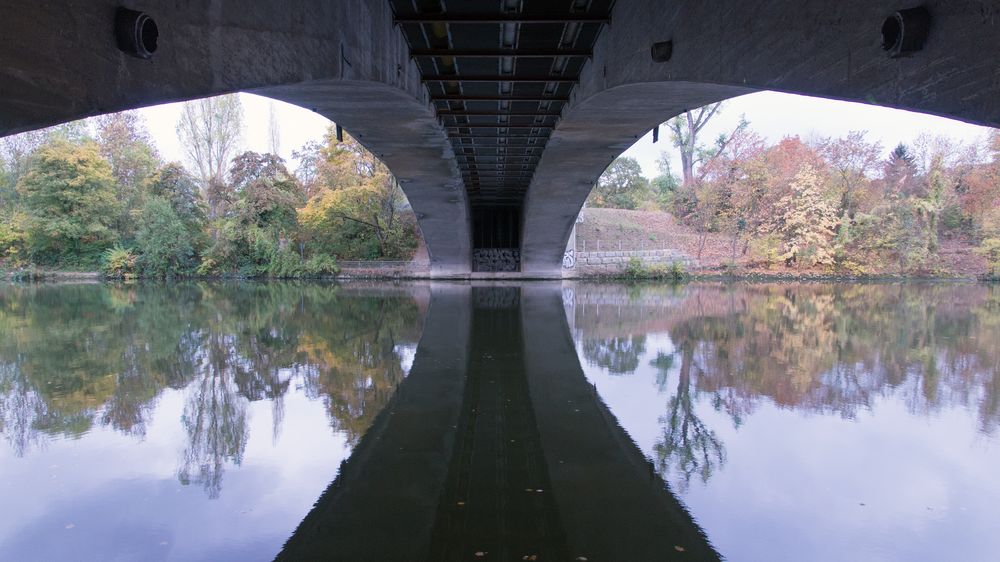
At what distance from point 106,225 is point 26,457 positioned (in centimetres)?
3872

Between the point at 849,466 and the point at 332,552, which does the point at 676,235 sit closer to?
the point at 849,466

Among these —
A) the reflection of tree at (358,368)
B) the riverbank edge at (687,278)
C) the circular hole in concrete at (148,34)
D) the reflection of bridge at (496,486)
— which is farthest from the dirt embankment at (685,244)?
the circular hole in concrete at (148,34)

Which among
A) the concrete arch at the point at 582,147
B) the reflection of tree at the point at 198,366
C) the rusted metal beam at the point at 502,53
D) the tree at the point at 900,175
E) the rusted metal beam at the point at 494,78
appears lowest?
the reflection of tree at the point at 198,366

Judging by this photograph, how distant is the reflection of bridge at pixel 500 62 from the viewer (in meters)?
3.41

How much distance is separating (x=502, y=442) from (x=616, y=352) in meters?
5.30

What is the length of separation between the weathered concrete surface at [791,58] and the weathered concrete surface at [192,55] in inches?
142

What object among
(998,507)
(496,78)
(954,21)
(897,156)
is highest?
(897,156)

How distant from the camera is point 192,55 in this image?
13.5 feet

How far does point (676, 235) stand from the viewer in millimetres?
36500

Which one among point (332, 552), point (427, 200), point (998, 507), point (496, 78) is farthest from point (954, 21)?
point (427, 200)

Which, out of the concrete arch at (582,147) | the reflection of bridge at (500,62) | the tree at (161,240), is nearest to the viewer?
the reflection of bridge at (500,62)

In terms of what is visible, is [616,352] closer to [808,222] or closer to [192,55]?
[192,55]

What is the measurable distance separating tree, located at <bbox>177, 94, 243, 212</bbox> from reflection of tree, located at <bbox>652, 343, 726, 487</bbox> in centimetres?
4514

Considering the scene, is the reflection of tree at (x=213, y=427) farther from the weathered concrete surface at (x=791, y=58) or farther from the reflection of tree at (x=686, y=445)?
the weathered concrete surface at (x=791, y=58)
